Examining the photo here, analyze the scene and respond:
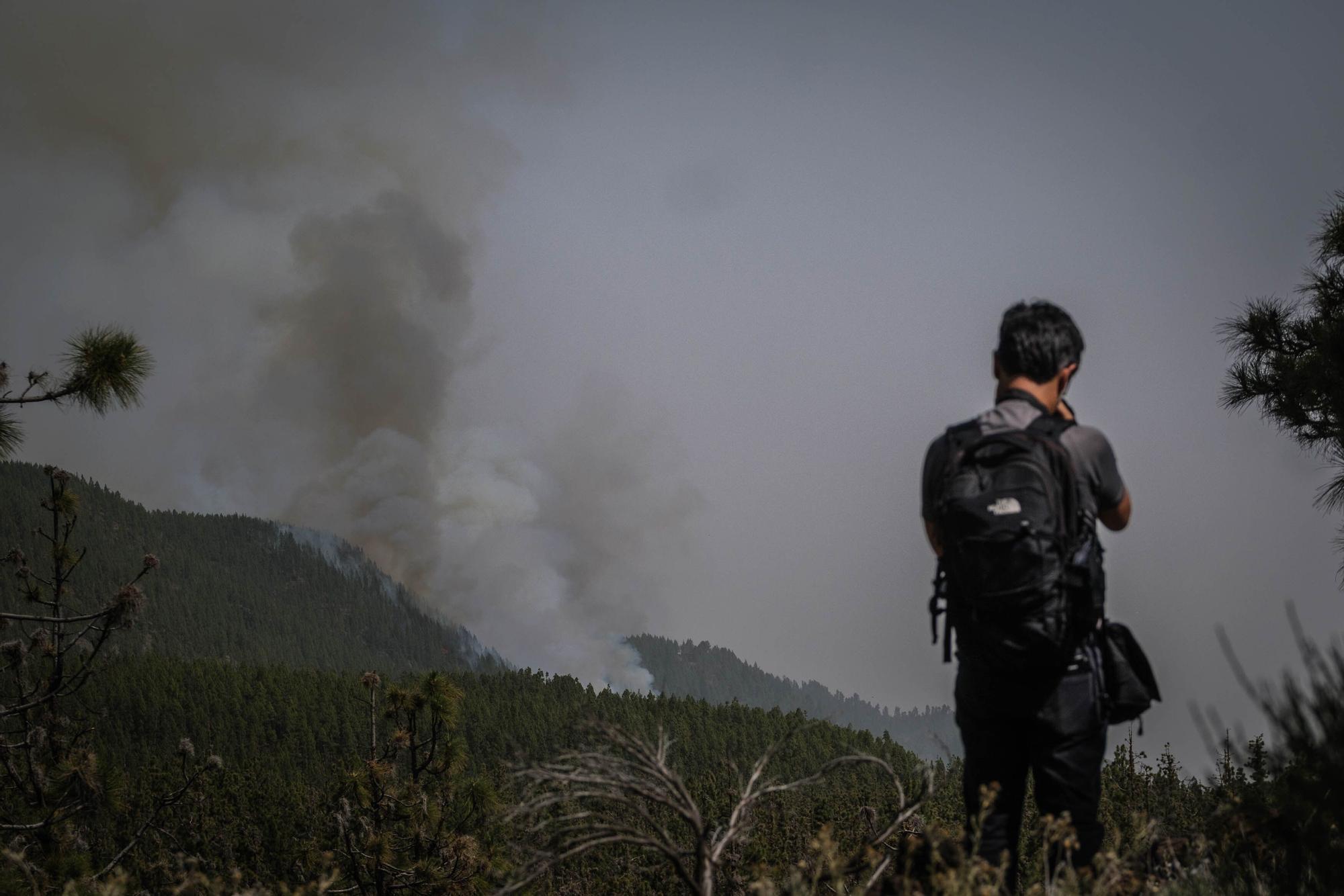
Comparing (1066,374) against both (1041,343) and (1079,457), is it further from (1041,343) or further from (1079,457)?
(1079,457)

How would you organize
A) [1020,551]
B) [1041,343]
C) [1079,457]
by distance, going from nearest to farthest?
[1020,551], [1079,457], [1041,343]

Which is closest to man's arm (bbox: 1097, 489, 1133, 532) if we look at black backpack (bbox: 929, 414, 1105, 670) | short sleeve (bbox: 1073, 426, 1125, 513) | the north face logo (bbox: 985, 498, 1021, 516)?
short sleeve (bbox: 1073, 426, 1125, 513)

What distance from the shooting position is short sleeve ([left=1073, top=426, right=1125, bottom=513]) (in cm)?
331

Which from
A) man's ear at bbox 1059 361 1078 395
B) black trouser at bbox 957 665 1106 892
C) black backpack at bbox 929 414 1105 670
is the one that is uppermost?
man's ear at bbox 1059 361 1078 395

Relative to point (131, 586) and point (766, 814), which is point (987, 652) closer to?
point (131, 586)

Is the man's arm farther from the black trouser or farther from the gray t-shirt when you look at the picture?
the black trouser

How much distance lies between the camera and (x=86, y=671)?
8016mm

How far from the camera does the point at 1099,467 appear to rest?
3.32 metres

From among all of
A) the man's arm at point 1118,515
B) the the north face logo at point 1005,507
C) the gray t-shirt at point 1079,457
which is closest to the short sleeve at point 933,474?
the gray t-shirt at point 1079,457

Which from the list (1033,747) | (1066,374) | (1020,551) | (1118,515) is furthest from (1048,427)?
(1033,747)

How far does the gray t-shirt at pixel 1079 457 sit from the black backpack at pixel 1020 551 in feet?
0.18

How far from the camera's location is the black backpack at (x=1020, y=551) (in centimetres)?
311

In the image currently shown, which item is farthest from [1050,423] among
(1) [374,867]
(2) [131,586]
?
(1) [374,867]

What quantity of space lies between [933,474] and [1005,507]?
1.22ft
